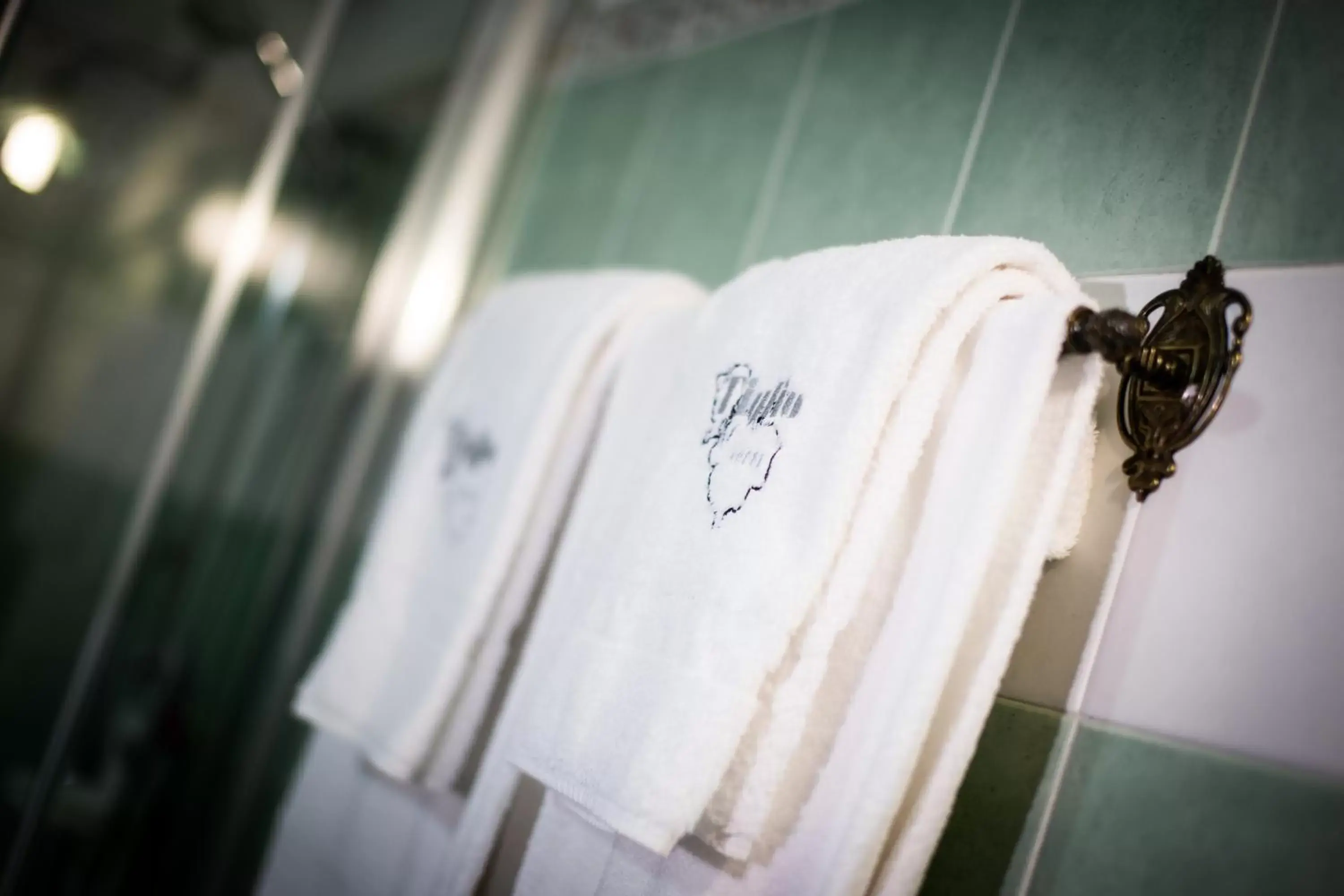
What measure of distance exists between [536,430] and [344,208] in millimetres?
605

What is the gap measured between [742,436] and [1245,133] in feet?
1.29

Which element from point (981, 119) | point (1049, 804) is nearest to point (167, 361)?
point (981, 119)

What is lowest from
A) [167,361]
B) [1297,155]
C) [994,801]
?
[994,801]

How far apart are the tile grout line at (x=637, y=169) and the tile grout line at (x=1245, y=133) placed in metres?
0.64

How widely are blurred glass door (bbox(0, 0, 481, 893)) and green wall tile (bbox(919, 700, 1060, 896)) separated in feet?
3.06

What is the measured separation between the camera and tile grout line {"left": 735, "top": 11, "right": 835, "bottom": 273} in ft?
2.97

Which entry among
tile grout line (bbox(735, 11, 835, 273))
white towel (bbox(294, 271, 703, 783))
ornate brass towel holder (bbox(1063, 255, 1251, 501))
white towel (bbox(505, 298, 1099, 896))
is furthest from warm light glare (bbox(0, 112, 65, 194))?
ornate brass towel holder (bbox(1063, 255, 1251, 501))

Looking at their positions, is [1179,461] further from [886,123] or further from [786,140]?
[786,140]

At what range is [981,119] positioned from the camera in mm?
747

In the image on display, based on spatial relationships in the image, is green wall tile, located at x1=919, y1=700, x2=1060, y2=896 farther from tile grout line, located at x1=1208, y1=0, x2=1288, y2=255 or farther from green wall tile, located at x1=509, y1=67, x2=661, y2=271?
green wall tile, located at x1=509, y1=67, x2=661, y2=271

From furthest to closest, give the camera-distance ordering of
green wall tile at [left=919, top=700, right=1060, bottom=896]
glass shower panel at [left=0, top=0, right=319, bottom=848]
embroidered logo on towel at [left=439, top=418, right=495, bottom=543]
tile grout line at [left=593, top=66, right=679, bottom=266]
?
tile grout line at [left=593, top=66, right=679, bottom=266] → glass shower panel at [left=0, top=0, right=319, bottom=848] → embroidered logo on towel at [left=439, top=418, right=495, bottom=543] → green wall tile at [left=919, top=700, right=1060, bottom=896]

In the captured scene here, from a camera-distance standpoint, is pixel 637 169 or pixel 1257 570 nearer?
pixel 1257 570

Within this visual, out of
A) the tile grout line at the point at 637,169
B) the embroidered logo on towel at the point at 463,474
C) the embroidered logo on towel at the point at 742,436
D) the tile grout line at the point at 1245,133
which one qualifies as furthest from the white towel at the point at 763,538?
the tile grout line at the point at 637,169

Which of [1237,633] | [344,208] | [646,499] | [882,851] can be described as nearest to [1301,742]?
[1237,633]
